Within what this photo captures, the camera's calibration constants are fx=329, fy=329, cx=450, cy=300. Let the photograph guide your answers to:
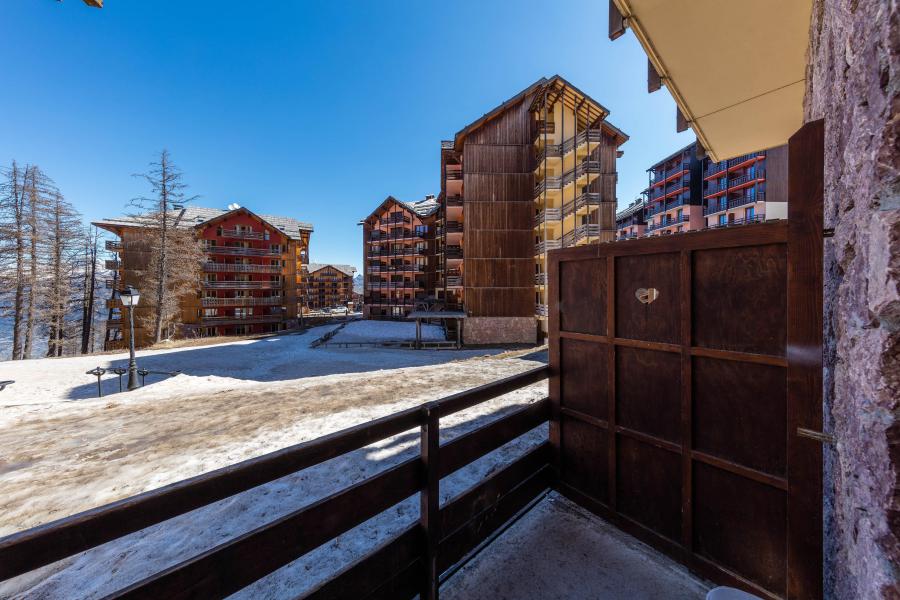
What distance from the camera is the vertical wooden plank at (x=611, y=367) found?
9.32 ft

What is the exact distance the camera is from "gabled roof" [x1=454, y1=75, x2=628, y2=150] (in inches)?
859

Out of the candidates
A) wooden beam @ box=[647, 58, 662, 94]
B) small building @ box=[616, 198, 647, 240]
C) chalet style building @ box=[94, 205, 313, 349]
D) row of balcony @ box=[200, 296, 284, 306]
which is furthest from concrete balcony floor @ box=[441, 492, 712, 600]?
small building @ box=[616, 198, 647, 240]

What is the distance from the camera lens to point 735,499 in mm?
2211

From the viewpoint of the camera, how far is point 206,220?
124 feet

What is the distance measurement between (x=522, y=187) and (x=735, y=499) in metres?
23.4

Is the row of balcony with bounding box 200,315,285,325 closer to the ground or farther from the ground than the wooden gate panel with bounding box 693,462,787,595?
closer to the ground

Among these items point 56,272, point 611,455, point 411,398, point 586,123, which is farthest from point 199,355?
point 586,123

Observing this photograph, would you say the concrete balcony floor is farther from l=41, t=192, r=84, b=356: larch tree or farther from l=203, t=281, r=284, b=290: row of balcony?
l=203, t=281, r=284, b=290: row of balcony

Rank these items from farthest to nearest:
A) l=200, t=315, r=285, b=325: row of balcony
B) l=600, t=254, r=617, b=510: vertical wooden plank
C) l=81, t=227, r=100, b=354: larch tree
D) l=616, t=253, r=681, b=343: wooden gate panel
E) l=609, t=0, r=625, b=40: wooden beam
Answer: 1. l=200, t=315, r=285, b=325: row of balcony
2. l=81, t=227, r=100, b=354: larch tree
3. l=609, t=0, r=625, b=40: wooden beam
4. l=600, t=254, r=617, b=510: vertical wooden plank
5. l=616, t=253, r=681, b=343: wooden gate panel

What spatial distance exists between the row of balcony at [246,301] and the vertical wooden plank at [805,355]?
148 ft

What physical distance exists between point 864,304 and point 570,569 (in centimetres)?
258

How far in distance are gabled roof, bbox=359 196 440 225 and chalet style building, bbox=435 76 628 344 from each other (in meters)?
19.5

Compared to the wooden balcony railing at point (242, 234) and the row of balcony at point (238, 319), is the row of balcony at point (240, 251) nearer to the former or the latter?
the wooden balcony railing at point (242, 234)

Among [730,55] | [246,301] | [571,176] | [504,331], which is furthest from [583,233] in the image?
[246,301]
